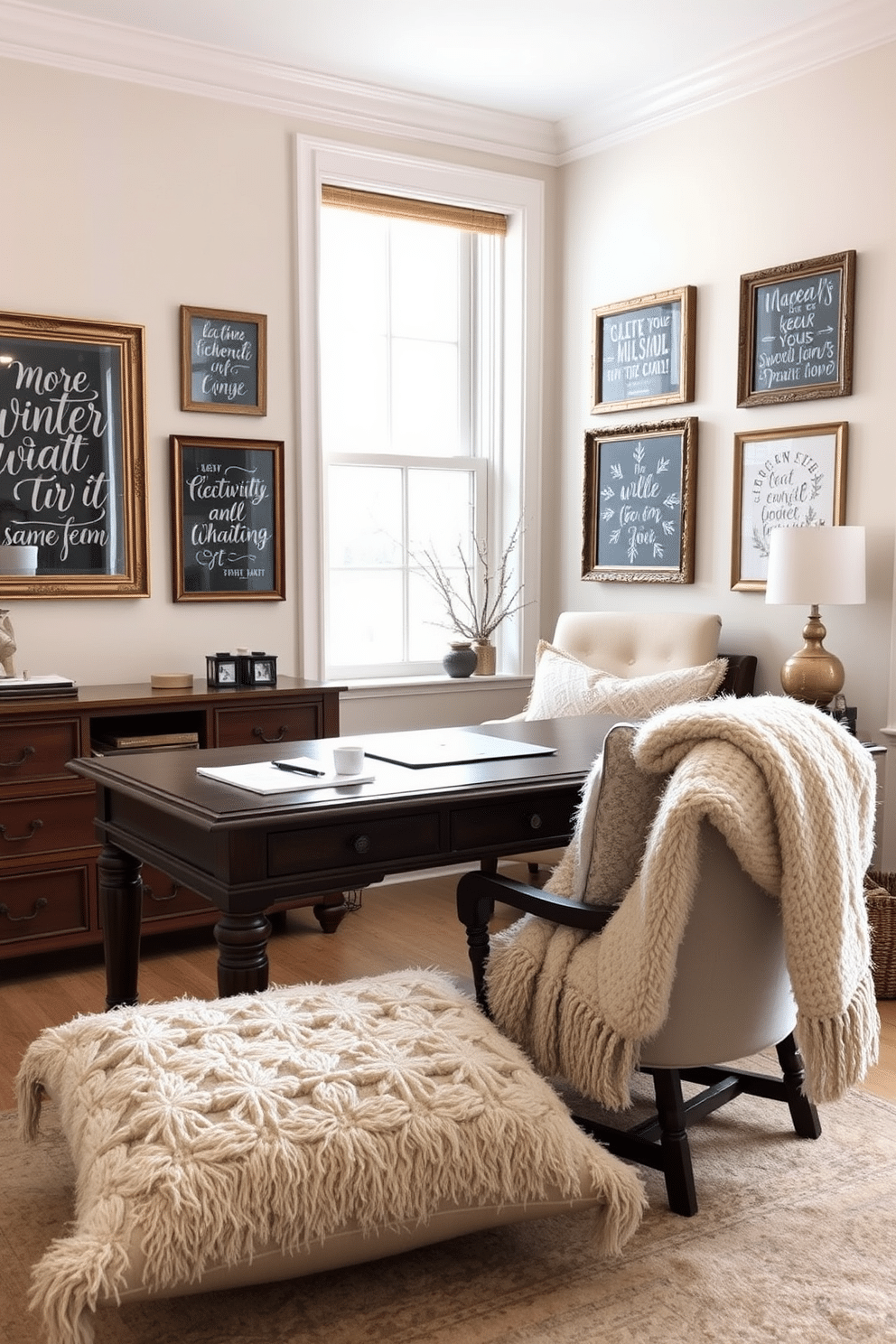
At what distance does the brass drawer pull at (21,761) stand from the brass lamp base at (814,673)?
223 cm

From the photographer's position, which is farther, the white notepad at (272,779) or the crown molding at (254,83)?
the crown molding at (254,83)

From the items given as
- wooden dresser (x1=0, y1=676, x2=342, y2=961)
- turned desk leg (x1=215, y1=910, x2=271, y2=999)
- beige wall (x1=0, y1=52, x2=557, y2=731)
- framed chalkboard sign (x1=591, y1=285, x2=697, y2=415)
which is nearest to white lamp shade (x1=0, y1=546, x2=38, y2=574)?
beige wall (x1=0, y1=52, x2=557, y2=731)

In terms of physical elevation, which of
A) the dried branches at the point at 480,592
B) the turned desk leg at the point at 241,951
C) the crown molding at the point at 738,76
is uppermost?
the crown molding at the point at 738,76

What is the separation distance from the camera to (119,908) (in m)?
2.62

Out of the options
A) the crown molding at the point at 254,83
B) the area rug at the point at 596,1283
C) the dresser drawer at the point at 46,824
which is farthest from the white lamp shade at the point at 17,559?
the area rug at the point at 596,1283

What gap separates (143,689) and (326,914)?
96 cm

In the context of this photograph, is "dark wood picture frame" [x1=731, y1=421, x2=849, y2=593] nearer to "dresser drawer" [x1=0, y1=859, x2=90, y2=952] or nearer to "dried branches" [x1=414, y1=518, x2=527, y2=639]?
"dried branches" [x1=414, y1=518, x2=527, y2=639]

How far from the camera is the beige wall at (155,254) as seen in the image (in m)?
3.96

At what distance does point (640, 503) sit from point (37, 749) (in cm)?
238

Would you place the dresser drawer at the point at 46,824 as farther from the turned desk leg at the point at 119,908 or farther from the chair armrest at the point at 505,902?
the chair armrest at the point at 505,902

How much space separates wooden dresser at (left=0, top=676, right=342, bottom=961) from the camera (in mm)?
3584

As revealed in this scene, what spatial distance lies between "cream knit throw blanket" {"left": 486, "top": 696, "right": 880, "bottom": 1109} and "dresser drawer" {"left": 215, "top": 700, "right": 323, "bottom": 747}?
1.96 meters

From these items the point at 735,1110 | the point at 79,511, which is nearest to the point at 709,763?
the point at 735,1110

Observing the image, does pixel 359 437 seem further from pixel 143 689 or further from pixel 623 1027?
pixel 623 1027
